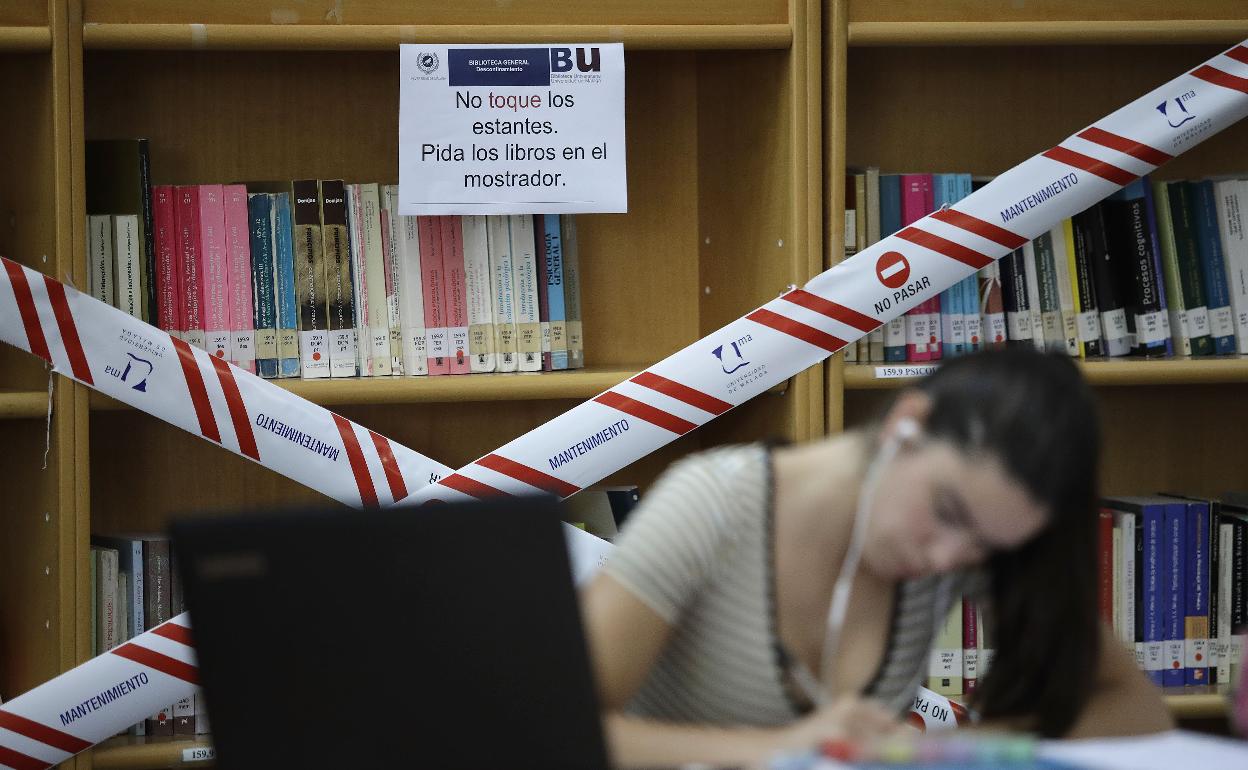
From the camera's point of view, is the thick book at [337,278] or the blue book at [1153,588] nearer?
the thick book at [337,278]

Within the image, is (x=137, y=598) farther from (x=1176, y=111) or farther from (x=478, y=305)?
(x=1176, y=111)

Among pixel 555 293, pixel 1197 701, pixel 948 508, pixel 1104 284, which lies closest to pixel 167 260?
pixel 555 293

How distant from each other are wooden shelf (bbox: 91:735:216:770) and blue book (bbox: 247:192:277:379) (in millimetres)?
590

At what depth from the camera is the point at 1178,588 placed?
2.09 meters

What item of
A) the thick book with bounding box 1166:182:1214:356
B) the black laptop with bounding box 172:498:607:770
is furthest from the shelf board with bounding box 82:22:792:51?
the black laptop with bounding box 172:498:607:770

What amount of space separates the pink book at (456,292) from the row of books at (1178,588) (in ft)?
3.58

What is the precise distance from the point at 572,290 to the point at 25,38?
86 cm

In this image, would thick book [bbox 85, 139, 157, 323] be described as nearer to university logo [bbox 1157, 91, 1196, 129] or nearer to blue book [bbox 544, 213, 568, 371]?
blue book [bbox 544, 213, 568, 371]

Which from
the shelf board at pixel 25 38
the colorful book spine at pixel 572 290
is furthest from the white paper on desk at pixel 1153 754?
the shelf board at pixel 25 38

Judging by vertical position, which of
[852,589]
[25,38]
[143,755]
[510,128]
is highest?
[25,38]

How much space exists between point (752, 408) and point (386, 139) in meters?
0.76

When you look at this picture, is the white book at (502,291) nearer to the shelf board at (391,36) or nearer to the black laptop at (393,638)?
the shelf board at (391,36)

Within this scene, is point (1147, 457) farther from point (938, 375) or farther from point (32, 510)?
point (32, 510)

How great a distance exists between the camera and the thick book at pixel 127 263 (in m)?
1.86
